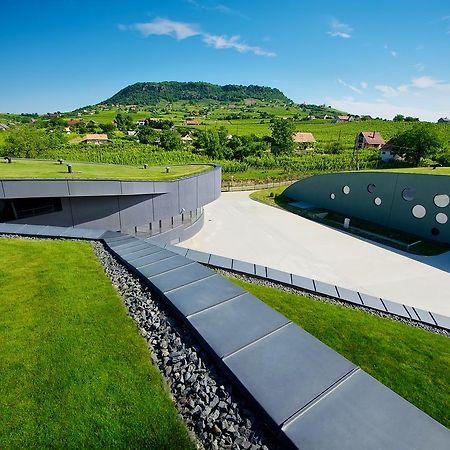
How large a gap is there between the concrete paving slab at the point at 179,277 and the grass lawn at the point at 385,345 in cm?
221

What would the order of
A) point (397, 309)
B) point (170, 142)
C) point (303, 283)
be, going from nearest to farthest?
point (397, 309)
point (303, 283)
point (170, 142)

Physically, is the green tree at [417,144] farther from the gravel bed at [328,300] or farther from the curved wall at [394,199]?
the gravel bed at [328,300]

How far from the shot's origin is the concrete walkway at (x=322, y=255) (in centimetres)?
1617

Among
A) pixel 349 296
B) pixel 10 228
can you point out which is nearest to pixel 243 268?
pixel 349 296

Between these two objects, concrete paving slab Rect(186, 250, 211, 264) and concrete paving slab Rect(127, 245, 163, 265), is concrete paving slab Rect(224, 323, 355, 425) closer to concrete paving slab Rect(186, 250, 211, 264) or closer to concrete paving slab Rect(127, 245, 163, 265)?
concrete paving slab Rect(127, 245, 163, 265)

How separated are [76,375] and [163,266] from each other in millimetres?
4033

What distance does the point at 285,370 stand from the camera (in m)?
4.29

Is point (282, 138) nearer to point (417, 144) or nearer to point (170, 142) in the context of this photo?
point (170, 142)

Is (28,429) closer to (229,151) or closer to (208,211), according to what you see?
(208,211)

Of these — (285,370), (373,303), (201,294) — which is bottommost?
(373,303)

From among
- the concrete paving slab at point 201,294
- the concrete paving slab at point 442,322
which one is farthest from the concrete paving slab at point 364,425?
the concrete paving slab at point 442,322

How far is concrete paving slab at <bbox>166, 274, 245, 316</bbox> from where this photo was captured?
607 centimetres

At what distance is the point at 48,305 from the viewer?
6.58 metres

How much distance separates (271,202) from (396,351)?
1164 inches
